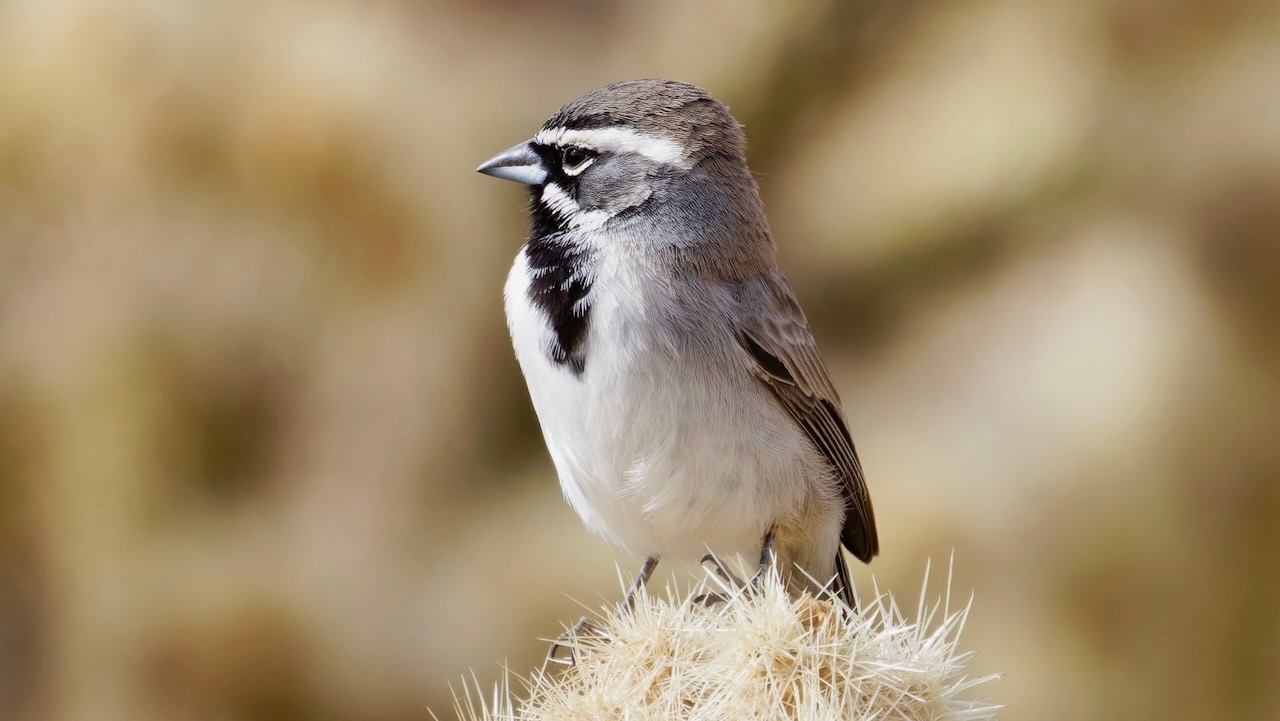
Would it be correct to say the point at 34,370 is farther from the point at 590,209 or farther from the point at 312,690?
the point at 590,209

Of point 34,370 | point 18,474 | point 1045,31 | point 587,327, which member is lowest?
point 18,474

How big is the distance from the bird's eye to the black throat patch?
0.65 feet

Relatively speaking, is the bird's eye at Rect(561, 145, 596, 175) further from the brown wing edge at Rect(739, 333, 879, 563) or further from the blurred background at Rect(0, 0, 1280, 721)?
the blurred background at Rect(0, 0, 1280, 721)

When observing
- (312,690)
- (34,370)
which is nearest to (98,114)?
(34,370)

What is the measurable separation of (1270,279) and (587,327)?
3599 millimetres

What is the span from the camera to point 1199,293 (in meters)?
4.99

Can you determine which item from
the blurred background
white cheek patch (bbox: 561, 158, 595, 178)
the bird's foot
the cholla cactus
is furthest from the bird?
the blurred background

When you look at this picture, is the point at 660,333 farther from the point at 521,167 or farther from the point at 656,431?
the point at 521,167

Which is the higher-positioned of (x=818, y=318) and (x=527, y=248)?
(x=527, y=248)

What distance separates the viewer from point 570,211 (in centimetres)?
303

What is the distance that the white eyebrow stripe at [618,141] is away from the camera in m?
2.96

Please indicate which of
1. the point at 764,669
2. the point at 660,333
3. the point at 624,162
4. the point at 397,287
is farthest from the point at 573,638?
the point at 397,287

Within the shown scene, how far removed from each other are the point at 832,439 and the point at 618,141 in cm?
113

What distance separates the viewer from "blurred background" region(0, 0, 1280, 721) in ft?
17.3
